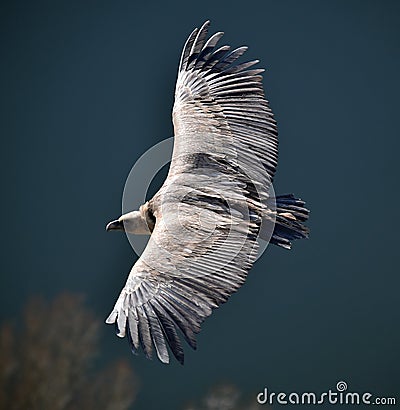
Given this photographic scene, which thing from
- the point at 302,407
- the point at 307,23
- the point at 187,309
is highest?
the point at 307,23

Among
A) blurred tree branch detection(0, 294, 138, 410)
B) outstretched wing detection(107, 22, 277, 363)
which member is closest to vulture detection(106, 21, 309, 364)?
outstretched wing detection(107, 22, 277, 363)

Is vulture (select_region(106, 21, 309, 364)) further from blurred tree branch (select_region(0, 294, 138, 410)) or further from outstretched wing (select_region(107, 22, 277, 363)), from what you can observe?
blurred tree branch (select_region(0, 294, 138, 410))

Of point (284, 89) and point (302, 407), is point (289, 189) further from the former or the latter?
point (302, 407)

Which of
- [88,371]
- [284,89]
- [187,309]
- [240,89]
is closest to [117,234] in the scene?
[88,371]

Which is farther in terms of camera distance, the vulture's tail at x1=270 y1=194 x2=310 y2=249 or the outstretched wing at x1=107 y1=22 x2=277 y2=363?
the vulture's tail at x1=270 y1=194 x2=310 y2=249

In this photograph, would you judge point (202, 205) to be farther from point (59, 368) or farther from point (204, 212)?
point (59, 368)

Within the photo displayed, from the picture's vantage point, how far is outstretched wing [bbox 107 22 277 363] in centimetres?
305

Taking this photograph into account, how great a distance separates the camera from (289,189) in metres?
4.87

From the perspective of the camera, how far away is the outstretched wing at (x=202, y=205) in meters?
3.05

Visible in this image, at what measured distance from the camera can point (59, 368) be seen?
4.38m

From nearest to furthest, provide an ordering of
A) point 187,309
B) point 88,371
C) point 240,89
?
point 187,309 < point 240,89 < point 88,371

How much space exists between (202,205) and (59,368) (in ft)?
4.42

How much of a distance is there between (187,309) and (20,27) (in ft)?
7.82

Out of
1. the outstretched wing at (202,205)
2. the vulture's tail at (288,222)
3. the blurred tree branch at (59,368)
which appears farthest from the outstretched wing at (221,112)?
the blurred tree branch at (59,368)
